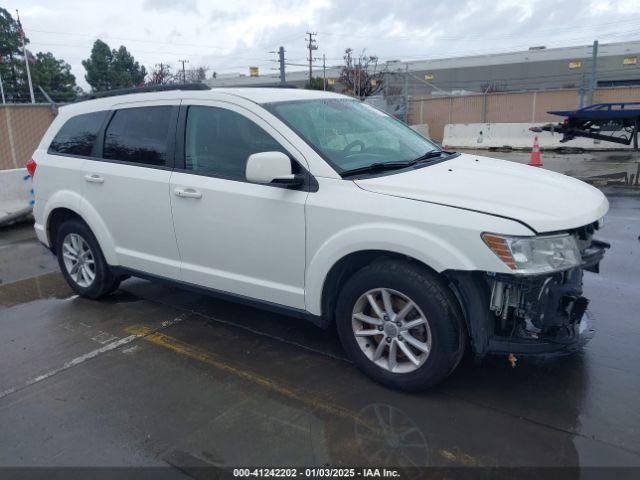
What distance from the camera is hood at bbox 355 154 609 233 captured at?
311 centimetres

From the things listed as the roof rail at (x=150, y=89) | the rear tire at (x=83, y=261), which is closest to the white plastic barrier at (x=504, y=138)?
the roof rail at (x=150, y=89)

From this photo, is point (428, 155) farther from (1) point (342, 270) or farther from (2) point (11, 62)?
(2) point (11, 62)

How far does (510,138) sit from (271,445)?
18.6 meters

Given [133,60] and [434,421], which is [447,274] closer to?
[434,421]

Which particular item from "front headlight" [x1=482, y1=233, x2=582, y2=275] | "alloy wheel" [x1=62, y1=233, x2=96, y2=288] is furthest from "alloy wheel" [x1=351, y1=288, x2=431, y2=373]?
"alloy wheel" [x1=62, y1=233, x2=96, y2=288]

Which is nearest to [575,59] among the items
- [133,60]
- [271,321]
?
[133,60]

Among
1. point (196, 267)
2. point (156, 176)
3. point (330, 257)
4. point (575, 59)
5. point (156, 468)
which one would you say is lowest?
point (156, 468)

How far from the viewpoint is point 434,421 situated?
3.20 meters

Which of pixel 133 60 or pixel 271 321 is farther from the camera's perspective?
pixel 133 60

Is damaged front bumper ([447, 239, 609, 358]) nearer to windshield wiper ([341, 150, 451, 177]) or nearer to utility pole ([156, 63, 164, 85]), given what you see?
windshield wiper ([341, 150, 451, 177])

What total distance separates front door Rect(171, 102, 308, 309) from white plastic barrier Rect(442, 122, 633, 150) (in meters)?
16.2

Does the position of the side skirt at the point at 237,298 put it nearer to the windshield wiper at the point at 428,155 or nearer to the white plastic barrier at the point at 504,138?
the windshield wiper at the point at 428,155

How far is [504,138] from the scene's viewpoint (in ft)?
65.1

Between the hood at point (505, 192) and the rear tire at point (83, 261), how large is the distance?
9.26 ft
